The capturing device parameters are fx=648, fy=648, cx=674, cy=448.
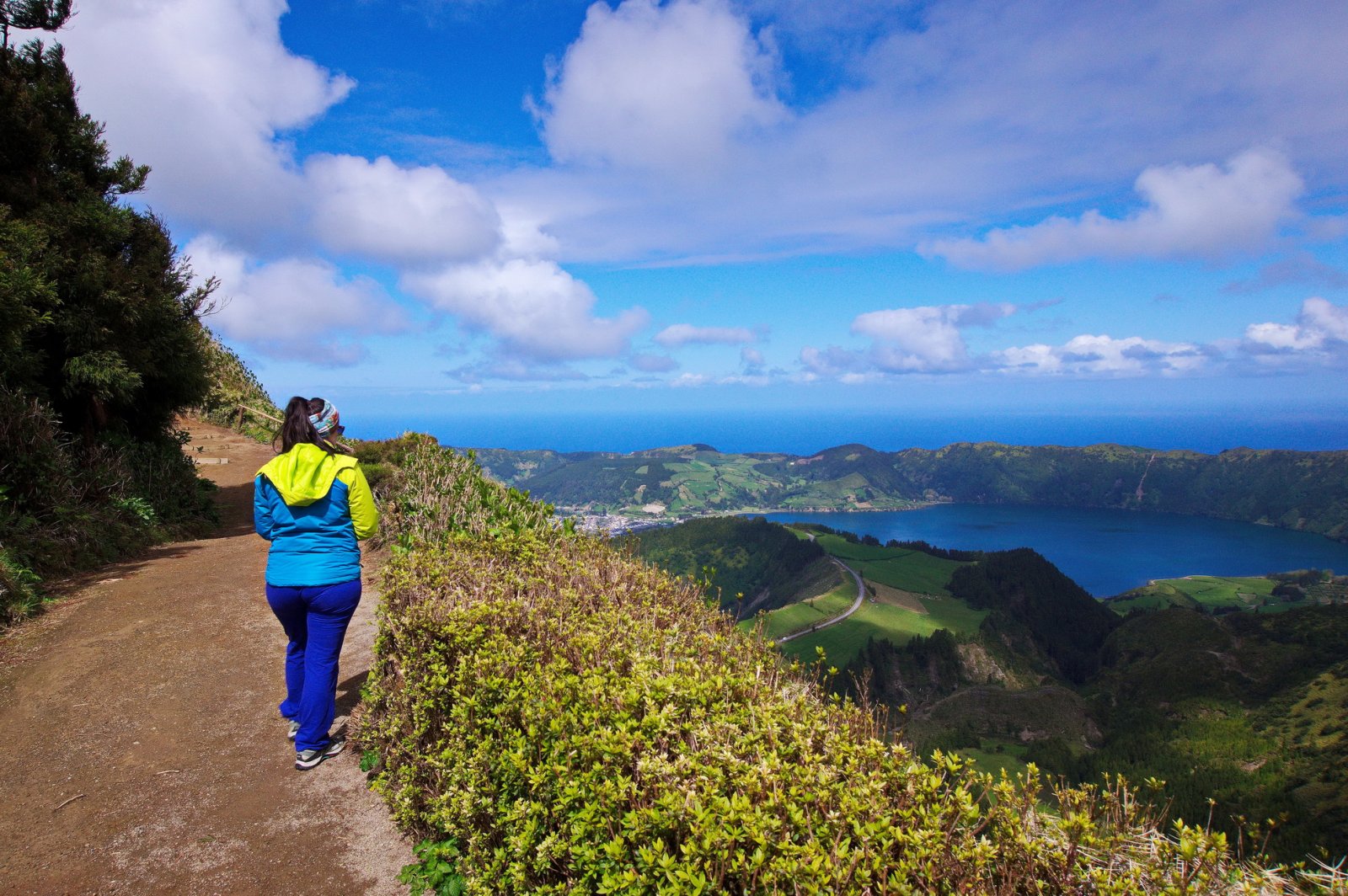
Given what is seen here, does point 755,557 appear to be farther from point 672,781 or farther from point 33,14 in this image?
point 672,781

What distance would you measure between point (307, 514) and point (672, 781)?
3285mm

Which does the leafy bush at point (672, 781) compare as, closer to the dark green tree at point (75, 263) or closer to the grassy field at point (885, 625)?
the dark green tree at point (75, 263)

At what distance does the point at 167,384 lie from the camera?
1327 cm

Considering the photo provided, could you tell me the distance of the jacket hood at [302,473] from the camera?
438 centimetres

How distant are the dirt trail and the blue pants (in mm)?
335

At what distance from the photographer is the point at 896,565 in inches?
5758

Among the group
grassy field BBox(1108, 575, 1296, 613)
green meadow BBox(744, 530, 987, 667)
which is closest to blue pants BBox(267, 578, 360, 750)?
green meadow BBox(744, 530, 987, 667)

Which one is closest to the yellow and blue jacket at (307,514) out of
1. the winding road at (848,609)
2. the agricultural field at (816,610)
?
the winding road at (848,609)

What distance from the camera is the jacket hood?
4379 mm

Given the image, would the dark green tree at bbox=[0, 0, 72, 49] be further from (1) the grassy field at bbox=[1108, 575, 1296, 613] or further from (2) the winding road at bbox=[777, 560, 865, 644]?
(1) the grassy field at bbox=[1108, 575, 1296, 613]

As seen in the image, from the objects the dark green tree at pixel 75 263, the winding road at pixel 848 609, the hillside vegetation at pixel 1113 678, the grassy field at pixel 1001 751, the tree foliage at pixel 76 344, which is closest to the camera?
the tree foliage at pixel 76 344

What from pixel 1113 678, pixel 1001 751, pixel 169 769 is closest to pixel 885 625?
pixel 1001 751

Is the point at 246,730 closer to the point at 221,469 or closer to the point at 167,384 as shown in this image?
the point at 167,384

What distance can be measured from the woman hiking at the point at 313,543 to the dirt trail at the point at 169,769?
0.54 m
